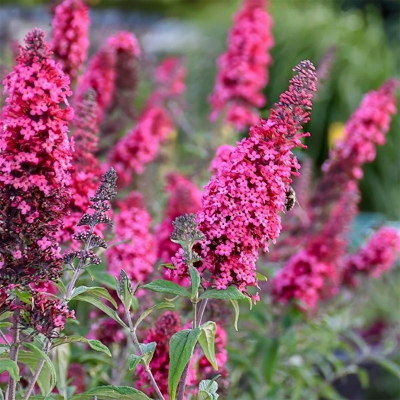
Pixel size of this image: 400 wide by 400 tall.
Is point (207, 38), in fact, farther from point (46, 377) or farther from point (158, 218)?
point (46, 377)

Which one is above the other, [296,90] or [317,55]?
[317,55]

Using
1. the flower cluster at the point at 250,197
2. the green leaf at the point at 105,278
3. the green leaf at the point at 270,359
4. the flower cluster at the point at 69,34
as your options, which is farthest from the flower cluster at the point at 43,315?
the green leaf at the point at 270,359

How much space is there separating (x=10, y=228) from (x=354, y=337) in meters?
2.49

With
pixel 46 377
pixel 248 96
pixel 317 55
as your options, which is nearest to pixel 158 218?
pixel 248 96

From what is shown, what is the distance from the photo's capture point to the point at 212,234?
6.21ft

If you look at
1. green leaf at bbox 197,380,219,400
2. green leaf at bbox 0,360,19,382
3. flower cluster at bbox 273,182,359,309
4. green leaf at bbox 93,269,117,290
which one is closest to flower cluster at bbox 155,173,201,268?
green leaf at bbox 93,269,117,290

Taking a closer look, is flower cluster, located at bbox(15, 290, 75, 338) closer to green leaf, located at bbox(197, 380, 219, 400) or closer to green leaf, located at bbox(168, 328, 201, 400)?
green leaf, located at bbox(168, 328, 201, 400)

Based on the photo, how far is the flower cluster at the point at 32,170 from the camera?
178cm

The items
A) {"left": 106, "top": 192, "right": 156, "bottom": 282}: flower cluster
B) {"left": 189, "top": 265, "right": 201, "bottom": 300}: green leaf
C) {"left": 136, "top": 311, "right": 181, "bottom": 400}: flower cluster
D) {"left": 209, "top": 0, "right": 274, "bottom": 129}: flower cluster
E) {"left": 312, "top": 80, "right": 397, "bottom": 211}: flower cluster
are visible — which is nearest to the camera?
{"left": 189, "top": 265, "right": 201, "bottom": 300}: green leaf

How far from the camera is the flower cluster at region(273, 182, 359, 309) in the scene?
3.45 metres

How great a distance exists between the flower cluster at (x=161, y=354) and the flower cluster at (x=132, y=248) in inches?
13.3

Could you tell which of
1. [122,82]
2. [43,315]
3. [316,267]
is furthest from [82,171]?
[122,82]

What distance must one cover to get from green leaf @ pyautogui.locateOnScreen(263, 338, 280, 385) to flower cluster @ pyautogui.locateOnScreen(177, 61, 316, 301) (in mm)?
1475

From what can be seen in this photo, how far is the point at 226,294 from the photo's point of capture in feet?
6.12
